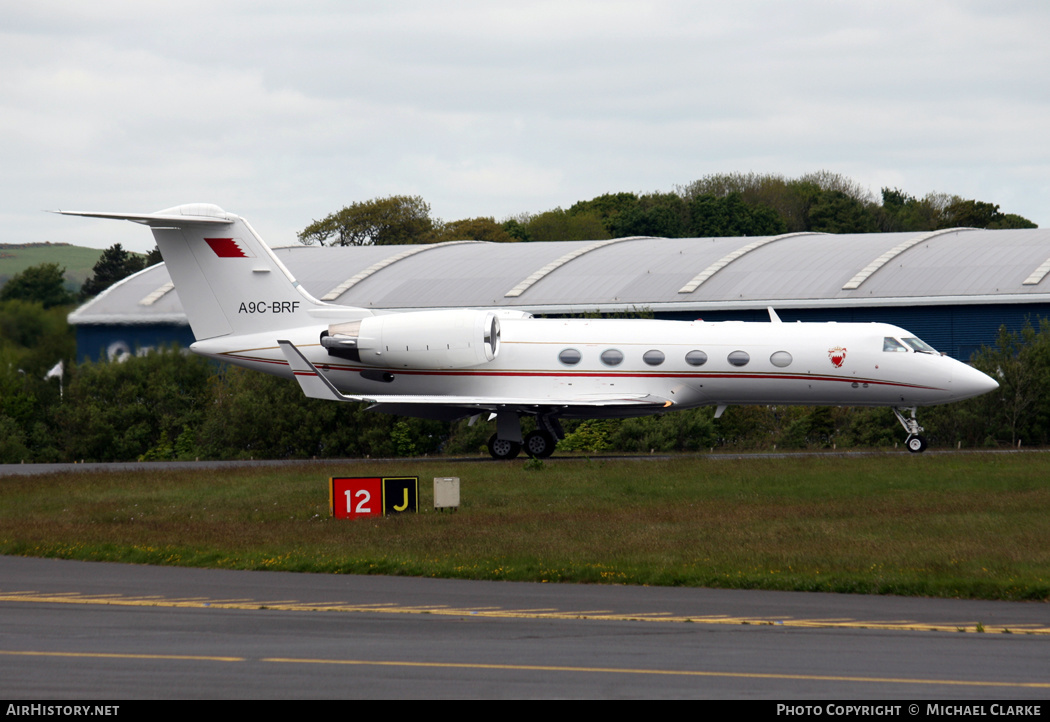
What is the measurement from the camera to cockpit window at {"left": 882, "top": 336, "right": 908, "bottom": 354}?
96.5 ft

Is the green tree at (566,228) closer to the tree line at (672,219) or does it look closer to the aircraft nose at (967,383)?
the tree line at (672,219)

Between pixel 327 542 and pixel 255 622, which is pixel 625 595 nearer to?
pixel 255 622

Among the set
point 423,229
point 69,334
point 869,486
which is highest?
point 423,229

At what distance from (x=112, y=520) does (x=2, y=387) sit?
21609 millimetres

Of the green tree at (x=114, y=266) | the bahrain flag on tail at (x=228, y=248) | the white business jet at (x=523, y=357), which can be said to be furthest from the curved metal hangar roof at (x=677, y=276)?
the green tree at (x=114, y=266)

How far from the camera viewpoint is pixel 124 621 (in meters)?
11.8

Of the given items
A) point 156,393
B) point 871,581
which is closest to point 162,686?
point 871,581

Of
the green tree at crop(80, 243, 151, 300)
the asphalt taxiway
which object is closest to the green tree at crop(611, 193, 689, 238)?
the green tree at crop(80, 243, 151, 300)

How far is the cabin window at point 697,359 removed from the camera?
2947 centimetres

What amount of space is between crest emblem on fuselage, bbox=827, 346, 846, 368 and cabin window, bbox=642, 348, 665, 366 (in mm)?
3995

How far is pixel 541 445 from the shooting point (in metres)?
31.0

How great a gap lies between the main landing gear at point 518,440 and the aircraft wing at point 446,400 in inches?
43.0

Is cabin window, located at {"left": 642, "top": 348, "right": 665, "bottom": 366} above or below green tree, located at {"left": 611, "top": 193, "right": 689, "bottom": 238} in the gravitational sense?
below

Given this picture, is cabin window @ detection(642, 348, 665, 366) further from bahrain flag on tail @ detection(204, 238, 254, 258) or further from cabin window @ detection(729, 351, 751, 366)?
bahrain flag on tail @ detection(204, 238, 254, 258)
